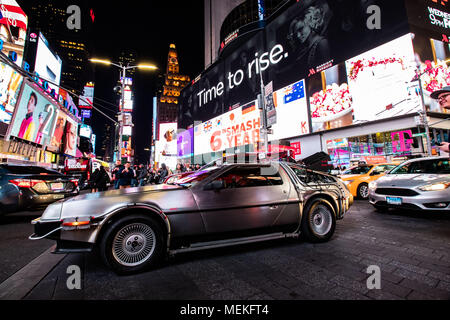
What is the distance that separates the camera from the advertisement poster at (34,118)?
18969 millimetres

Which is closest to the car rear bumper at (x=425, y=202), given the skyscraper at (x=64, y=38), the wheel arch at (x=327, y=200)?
the wheel arch at (x=327, y=200)

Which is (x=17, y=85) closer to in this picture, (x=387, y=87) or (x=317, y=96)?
(x=317, y=96)

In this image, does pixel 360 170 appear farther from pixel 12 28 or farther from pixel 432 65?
pixel 12 28

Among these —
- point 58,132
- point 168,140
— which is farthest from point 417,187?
point 168,140

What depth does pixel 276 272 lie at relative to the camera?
2.41 meters

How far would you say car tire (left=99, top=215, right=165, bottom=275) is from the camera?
240 cm

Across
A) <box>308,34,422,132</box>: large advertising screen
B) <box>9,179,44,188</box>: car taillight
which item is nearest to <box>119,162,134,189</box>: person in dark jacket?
<box>9,179,44,188</box>: car taillight

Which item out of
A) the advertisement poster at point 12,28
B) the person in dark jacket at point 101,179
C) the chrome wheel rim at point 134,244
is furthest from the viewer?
the advertisement poster at point 12,28

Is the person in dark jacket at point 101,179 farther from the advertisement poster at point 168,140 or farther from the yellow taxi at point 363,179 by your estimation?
the advertisement poster at point 168,140

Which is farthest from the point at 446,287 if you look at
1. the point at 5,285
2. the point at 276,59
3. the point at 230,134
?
the point at 230,134

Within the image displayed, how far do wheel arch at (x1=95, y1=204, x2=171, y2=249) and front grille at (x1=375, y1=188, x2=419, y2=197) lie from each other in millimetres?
5589

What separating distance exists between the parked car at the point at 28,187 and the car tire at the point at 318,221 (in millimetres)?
5978

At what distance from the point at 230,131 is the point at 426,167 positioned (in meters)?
27.2

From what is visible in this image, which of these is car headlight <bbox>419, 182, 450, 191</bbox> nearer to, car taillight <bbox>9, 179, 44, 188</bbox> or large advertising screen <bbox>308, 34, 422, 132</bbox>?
car taillight <bbox>9, 179, 44, 188</bbox>
